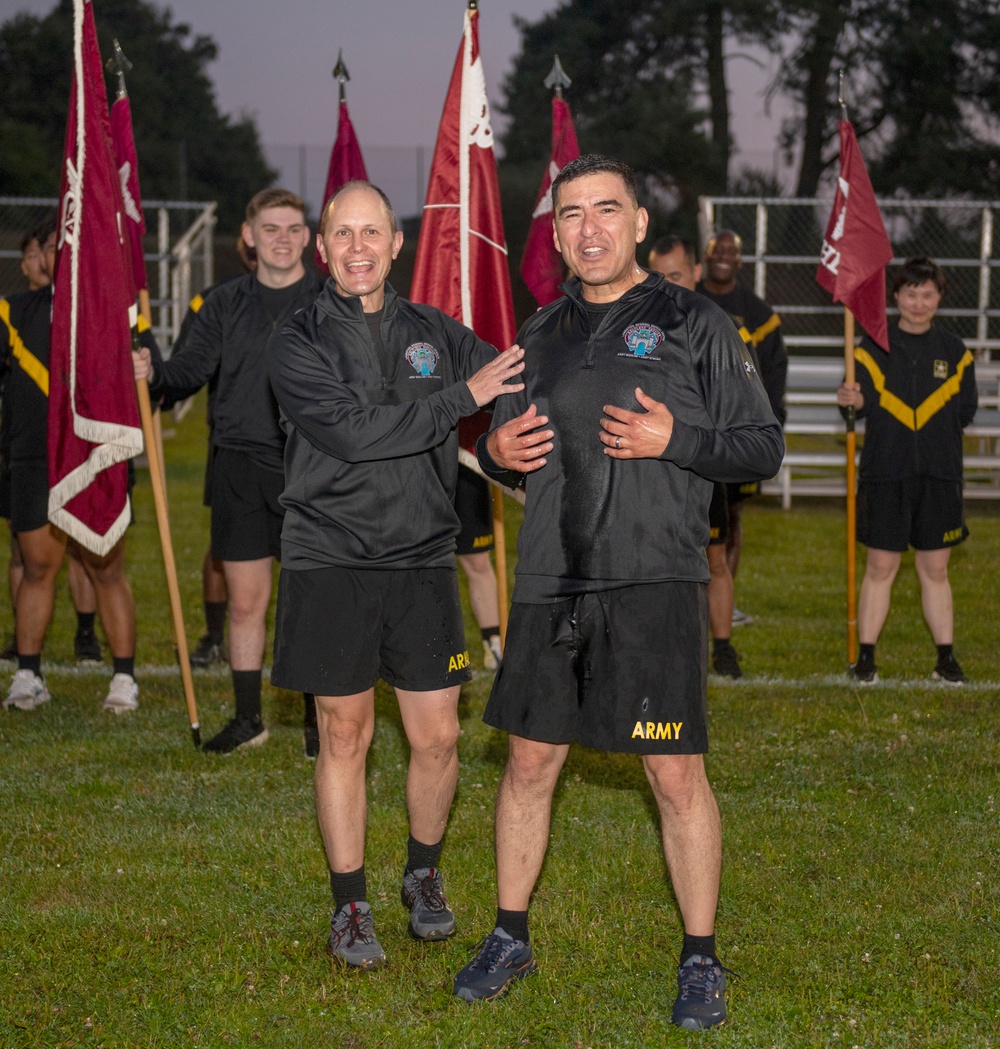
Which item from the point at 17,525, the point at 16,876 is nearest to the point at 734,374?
the point at 16,876

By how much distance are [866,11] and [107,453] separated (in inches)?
1011

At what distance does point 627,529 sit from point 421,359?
3.17 feet

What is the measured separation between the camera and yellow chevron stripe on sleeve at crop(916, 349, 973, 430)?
7.29 metres

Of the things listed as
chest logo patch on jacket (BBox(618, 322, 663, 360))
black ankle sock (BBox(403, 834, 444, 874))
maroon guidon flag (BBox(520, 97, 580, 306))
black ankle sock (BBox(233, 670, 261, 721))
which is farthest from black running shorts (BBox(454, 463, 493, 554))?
chest logo patch on jacket (BBox(618, 322, 663, 360))

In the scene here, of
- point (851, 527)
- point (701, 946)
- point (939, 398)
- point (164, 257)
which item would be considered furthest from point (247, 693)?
point (164, 257)

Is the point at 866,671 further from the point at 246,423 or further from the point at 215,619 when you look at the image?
the point at 215,619

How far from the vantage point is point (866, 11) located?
1092 inches

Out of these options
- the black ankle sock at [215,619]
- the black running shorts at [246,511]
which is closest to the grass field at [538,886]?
the black ankle sock at [215,619]

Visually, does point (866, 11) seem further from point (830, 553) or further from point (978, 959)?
point (978, 959)

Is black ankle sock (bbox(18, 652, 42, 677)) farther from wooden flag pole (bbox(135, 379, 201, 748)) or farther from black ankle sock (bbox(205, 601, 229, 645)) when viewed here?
→ black ankle sock (bbox(205, 601, 229, 645))

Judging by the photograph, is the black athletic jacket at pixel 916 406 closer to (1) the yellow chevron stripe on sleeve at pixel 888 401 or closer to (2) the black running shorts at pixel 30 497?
(1) the yellow chevron stripe on sleeve at pixel 888 401

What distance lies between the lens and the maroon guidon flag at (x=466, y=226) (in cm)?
→ 612

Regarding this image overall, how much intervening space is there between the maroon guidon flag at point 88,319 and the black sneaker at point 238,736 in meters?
0.99

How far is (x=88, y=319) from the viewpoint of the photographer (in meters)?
5.98
